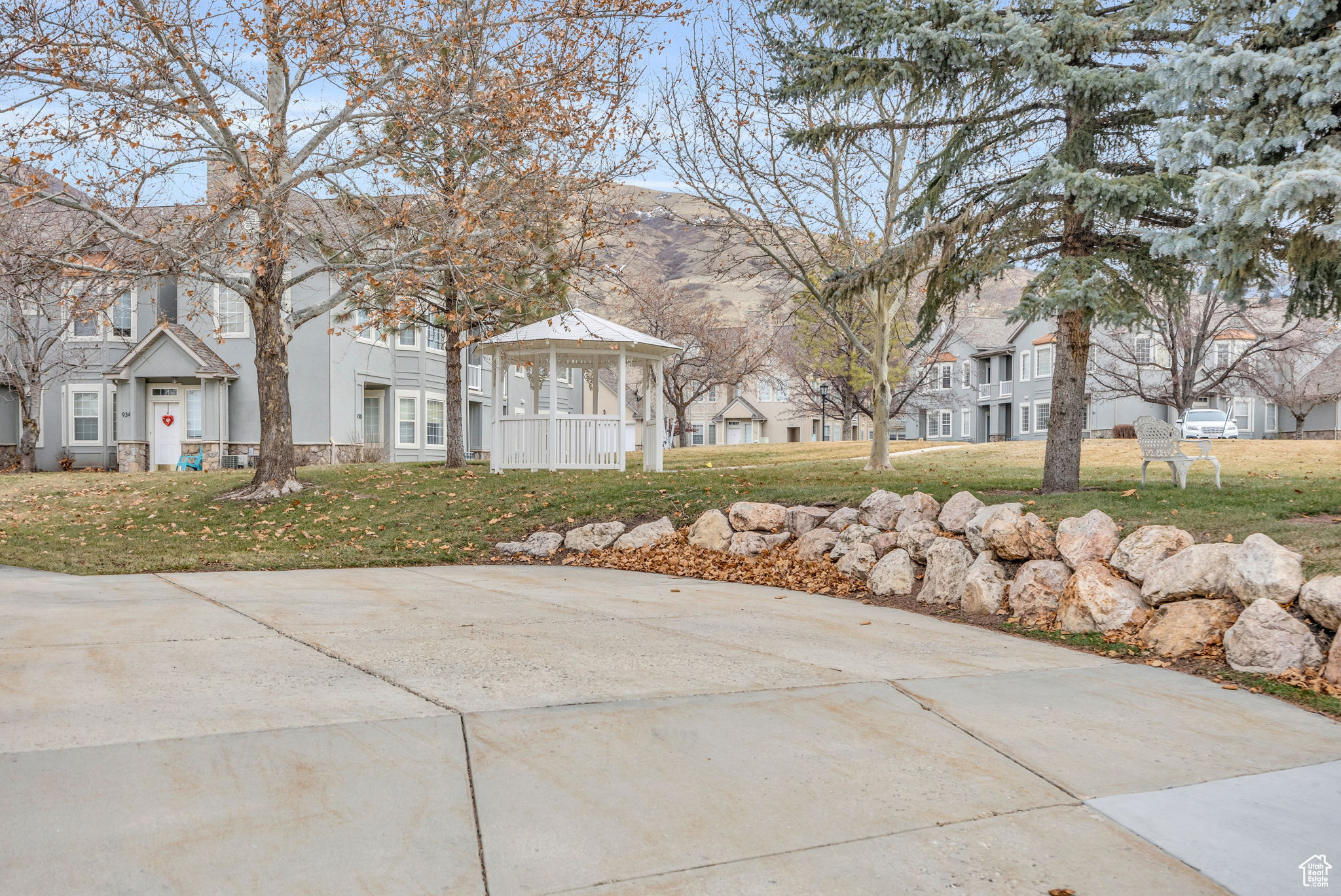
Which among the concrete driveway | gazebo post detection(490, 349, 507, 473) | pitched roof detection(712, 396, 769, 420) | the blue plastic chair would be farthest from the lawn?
pitched roof detection(712, 396, 769, 420)

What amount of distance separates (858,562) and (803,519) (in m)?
1.44

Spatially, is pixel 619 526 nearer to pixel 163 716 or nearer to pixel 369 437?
pixel 163 716

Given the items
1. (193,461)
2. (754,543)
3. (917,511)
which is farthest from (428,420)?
(917,511)

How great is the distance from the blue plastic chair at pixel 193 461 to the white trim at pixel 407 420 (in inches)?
223

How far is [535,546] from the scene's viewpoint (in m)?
11.8

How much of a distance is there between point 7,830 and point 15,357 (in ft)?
97.5

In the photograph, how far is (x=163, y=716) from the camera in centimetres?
445

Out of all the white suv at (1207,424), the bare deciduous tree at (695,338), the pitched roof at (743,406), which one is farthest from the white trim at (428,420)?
the pitched roof at (743,406)

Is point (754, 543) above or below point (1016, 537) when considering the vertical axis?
below

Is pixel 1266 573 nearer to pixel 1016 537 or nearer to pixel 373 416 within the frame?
pixel 1016 537

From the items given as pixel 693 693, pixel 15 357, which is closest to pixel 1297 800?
pixel 693 693

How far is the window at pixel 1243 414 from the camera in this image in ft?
146

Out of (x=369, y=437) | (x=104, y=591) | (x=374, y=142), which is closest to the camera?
(x=104, y=591)

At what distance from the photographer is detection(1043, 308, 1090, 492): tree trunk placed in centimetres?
1137
